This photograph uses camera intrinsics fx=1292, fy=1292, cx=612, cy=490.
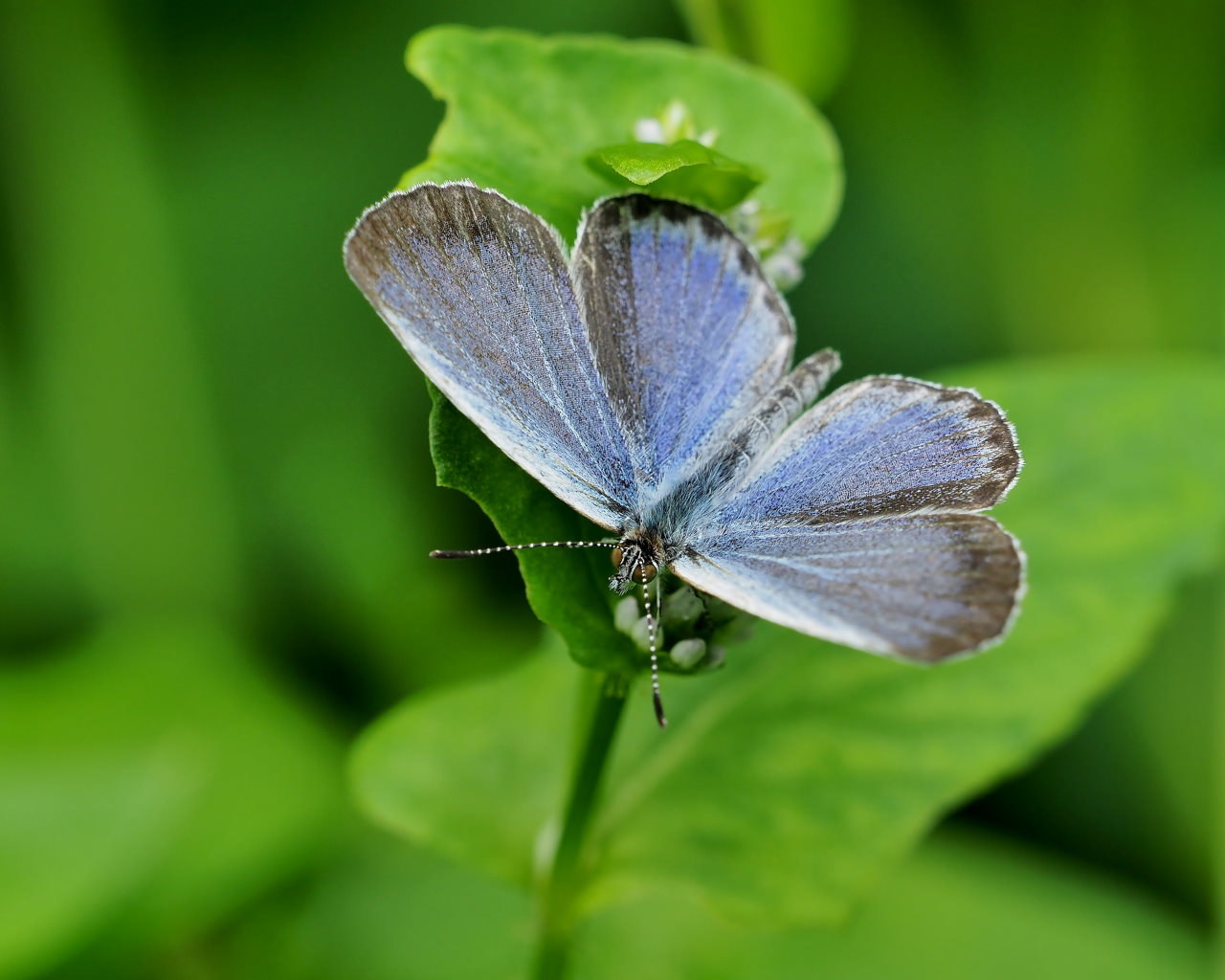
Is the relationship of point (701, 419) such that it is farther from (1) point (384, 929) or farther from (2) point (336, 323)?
(2) point (336, 323)

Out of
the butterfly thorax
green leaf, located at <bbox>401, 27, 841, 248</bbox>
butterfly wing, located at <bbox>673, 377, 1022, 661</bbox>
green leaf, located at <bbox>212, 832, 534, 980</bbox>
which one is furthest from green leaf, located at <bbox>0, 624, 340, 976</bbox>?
green leaf, located at <bbox>401, 27, 841, 248</bbox>

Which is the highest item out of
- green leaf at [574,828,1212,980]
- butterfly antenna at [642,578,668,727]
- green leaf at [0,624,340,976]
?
butterfly antenna at [642,578,668,727]

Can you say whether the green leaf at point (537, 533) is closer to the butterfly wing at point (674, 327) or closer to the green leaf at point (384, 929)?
the butterfly wing at point (674, 327)

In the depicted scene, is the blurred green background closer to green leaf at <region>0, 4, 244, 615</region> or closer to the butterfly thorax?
green leaf at <region>0, 4, 244, 615</region>

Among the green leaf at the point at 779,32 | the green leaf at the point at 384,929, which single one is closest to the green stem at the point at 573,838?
the green leaf at the point at 384,929

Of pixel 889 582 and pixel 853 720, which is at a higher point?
pixel 889 582

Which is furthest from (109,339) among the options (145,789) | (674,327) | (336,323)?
(674,327)

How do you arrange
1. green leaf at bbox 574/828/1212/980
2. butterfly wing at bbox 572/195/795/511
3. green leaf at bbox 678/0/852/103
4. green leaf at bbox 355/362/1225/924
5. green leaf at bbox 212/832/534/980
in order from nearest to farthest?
butterfly wing at bbox 572/195/795/511, green leaf at bbox 355/362/1225/924, green leaf at bbox 678/0/852/103, green leaf at bbox 212/832/534/980, green leaf at bbox 574/828/1212/980
